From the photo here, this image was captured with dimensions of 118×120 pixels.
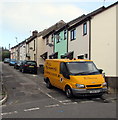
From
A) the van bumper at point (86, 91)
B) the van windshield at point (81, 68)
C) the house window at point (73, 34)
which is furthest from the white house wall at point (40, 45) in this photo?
the van bumper at point (86, 91)

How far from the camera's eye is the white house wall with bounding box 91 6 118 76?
14.3 metres

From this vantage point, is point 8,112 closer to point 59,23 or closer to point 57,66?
point 57,66

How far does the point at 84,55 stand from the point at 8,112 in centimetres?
1177

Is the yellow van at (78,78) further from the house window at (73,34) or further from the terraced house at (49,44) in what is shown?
the terraced house at (49,44)

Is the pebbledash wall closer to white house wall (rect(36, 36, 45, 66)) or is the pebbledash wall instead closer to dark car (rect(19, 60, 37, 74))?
dark car (rect(19, 60, 37, 74))

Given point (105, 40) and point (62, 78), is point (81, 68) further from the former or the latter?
point (105, 40)

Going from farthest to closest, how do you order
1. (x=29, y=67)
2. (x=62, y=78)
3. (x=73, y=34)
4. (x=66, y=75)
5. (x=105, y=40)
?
(x=29, y=67) < (x=73, y=34) < (x=105, y=40) < (x=62, y=78) < (x=66, y=75)

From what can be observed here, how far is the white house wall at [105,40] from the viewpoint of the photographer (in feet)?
47.0

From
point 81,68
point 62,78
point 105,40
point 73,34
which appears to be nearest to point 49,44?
point 73,34

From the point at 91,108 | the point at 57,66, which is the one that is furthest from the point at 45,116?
the point at 57,66

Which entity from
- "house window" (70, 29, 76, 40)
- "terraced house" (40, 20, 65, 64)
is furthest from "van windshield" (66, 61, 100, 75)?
"terraced house" (40, 20, 65, 64)

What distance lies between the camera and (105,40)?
1513 centimetres

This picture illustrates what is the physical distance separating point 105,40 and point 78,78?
6.85 meters

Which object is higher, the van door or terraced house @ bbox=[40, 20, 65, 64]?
terraced house @ bbox=[40, 20, 65, 64]
